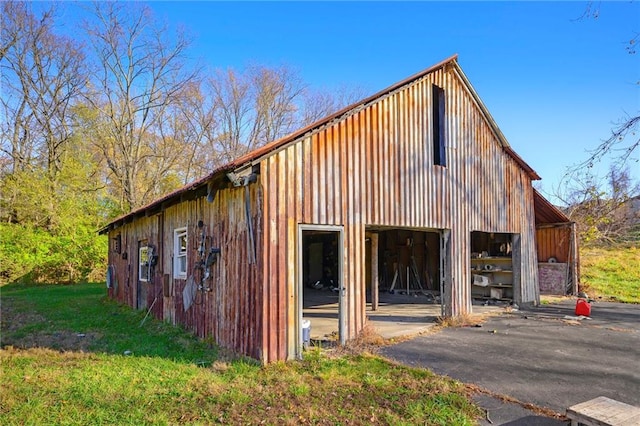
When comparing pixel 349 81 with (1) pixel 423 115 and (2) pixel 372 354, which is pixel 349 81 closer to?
(1) pixel 423 115

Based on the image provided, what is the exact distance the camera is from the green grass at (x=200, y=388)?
4.67m

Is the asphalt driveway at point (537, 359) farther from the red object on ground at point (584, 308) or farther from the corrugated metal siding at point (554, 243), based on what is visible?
the corrugated metal siding at point (554, 243)

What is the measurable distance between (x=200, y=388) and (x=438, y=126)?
7945mm

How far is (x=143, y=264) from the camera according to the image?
43.1ft

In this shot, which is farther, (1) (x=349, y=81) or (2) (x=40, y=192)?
(1) (x=349, y=81)

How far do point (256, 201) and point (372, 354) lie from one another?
10.7ft

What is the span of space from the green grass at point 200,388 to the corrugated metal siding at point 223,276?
46cm

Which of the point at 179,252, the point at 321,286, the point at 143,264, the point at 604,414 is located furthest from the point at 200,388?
the point at 321,286

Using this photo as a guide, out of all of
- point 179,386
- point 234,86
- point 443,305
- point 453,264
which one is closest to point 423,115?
point 453,264

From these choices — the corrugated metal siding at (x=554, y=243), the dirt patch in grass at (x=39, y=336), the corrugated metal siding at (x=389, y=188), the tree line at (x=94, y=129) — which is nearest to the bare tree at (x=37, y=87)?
the tree line at (x=94, y=129)

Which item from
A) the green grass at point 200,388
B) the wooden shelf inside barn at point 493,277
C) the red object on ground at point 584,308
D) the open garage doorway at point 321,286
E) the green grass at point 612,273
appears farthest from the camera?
the green grass at point 612,273

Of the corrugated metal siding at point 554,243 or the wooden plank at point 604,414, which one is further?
the corrugated metal siding at point 554,243

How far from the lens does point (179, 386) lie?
5527mm

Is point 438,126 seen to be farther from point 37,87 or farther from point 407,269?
point 37,87
